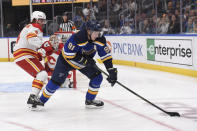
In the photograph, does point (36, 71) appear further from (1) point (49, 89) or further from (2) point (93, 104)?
(2) point (93, 104)

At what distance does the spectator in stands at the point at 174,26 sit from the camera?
895 centimetres

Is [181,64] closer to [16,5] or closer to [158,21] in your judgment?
[158,21]

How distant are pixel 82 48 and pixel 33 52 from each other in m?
0.98

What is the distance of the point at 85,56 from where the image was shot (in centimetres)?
473

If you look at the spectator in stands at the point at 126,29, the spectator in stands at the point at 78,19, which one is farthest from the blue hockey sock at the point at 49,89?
the spectator in stands at the point at 78,19

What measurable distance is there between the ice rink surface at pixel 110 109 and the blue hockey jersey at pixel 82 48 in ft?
2.11

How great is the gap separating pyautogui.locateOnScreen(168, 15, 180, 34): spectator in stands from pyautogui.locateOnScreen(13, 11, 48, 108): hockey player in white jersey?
4.48 m

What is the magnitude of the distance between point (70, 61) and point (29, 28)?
83 cm

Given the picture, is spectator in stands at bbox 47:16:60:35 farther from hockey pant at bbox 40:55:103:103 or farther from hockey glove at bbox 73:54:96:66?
hockey glove at bbox 73:54:96:66

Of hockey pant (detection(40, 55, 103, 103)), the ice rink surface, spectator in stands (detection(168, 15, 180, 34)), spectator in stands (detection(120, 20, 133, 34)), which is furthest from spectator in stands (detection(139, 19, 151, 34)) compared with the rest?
hockey pant (detection(40, 55, 103, 103))

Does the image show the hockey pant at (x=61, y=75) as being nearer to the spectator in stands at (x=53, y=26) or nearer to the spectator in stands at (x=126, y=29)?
the spectator in stands at (x=126, y=29)

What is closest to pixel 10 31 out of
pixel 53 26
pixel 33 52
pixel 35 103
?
pixel 53 26

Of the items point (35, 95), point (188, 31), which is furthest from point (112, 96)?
point (188, 31)

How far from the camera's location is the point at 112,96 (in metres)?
5.99
